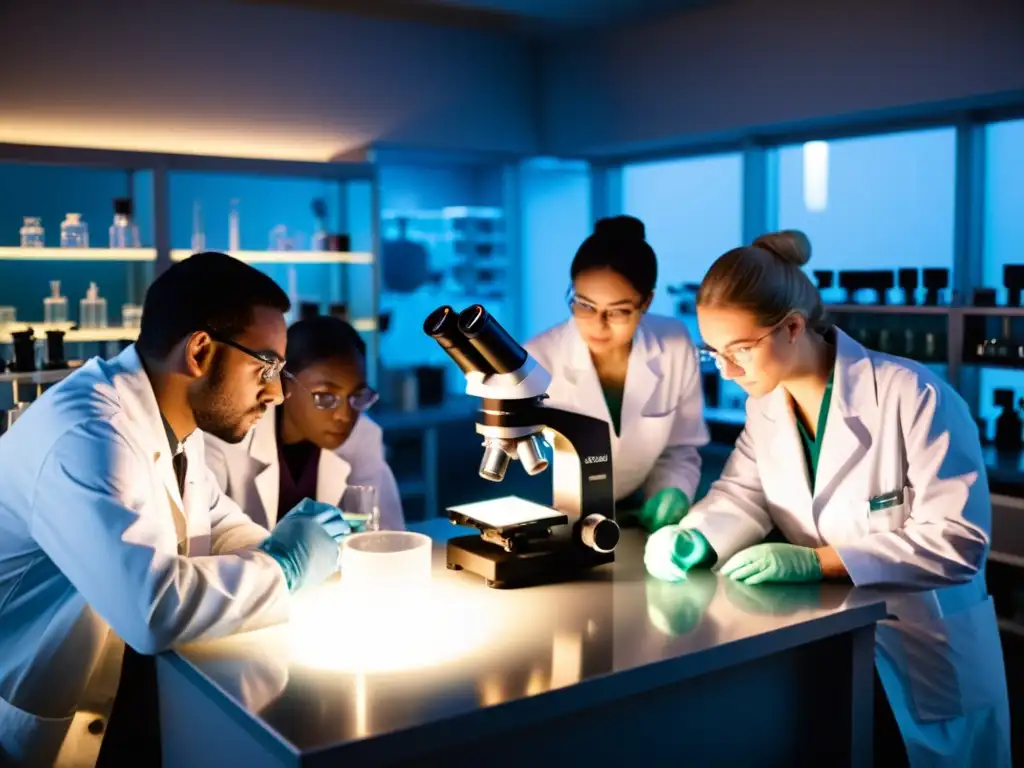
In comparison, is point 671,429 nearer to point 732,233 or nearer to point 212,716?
point 212,716

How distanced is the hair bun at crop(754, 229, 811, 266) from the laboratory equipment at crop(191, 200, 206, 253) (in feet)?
9.28

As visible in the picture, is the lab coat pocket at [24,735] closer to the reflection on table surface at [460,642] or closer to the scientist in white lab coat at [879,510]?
the reflection on table surface at [460,642]

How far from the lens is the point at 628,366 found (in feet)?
8.87

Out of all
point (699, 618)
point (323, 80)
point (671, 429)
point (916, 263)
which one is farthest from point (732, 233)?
point (699, 618)

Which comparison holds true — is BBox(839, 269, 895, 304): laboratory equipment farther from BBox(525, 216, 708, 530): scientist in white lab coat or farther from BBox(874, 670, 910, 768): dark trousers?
BBox(874, 670, 910, 768): dark trousers

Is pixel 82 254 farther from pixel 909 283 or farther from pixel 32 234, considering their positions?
pixel 909 283

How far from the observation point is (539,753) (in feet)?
4.82

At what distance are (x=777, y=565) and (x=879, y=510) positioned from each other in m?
0.26

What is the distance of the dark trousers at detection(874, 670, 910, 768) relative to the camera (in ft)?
6.49

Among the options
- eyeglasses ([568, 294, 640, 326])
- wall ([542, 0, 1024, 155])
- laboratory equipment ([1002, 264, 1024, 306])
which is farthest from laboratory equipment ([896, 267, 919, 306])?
eyeglasses ([568, 294, 640, 326])

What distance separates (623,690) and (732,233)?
395 centimetres

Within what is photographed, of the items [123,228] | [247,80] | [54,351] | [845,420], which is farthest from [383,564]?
[247,80]

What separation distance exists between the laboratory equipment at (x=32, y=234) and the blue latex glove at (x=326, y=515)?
102 inches

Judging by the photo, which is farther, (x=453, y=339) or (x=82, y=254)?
(x=82, y=254)
